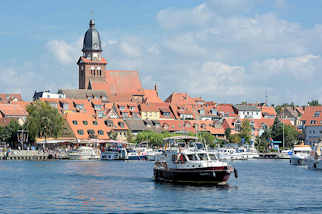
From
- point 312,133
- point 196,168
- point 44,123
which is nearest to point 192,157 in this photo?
point 196,168

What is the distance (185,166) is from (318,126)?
12135 cm

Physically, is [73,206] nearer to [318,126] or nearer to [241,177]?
[241,177]

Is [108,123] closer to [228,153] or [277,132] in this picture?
[277,132]

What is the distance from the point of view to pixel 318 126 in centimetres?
18988

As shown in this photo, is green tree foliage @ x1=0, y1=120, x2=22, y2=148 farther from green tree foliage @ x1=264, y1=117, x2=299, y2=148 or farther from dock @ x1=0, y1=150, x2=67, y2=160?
green tree foliage @ x1=264, y1=117, x2=299, y2=148

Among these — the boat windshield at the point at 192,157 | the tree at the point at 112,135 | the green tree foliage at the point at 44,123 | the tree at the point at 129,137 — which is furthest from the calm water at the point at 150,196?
the tree at the point at 129,137

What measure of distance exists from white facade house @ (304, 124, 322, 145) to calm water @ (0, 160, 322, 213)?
336 ft

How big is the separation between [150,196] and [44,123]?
328ft

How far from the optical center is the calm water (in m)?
57.8

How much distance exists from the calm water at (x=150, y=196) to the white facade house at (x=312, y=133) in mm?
102385

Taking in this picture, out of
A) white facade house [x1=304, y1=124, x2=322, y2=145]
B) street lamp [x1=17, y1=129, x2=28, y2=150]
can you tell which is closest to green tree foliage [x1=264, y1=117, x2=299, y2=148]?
white facade house [x1=304, y1=124, x2=322, y2=145]

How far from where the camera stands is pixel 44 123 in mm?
163000

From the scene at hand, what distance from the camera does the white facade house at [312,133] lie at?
189 m

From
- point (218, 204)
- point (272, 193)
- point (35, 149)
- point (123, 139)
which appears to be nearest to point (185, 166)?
point (272, 193)
